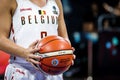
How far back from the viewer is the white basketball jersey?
2.86m

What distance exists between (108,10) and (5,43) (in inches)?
277

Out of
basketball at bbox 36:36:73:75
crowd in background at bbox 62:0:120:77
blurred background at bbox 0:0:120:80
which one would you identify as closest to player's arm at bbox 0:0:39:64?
basketball at bbox 36:36:73:75

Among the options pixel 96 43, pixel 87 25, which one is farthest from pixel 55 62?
pixel 87 25

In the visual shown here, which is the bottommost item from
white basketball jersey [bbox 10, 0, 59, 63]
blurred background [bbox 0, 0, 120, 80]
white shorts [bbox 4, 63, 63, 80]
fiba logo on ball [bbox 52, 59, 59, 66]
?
blurred background [bbox 0, 0, 120, 80]

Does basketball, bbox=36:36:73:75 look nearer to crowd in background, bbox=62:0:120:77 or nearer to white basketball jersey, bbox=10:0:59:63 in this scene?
white basketball jersey, bbox=10:0:59:63

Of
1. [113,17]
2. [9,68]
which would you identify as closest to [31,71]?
[9,68]

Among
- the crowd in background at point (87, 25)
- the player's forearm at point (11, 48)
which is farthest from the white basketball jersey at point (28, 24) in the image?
the crowd in background at point (87, 25)

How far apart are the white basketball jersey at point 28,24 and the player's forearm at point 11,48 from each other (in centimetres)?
12

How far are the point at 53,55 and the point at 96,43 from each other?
17.3ft

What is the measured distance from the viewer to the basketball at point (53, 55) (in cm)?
265

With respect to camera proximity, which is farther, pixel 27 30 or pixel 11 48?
pixel 27 30

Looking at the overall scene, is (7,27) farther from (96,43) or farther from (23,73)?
(96,43)

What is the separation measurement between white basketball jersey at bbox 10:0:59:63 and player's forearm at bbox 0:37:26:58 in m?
0.12

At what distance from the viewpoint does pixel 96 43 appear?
7871 millimetres
